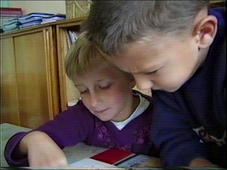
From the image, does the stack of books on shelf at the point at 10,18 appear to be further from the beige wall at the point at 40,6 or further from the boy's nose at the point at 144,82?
the boy's nose at the point at 144,82

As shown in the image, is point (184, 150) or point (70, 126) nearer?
point (184, 150)

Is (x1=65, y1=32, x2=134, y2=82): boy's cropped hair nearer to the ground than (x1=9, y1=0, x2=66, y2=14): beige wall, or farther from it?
nearer to the ground

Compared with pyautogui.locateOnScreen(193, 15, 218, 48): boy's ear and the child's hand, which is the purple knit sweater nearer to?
the child's hand

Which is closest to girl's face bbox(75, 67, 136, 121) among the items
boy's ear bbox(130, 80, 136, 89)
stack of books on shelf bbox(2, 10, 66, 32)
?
boy's ear bbox(130, 80, 136, 89)

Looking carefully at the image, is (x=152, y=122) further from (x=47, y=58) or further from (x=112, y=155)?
(x=47, y=58)

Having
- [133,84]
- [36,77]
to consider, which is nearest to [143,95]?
[133,84]

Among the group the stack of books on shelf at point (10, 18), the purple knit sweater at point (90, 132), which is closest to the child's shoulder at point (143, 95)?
the purple knit sweater at point (90, 132)

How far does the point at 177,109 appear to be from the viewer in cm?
44

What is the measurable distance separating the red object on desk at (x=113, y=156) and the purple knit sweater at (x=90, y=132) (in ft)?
0.06

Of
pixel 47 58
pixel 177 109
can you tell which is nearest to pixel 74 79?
pixel 47 58

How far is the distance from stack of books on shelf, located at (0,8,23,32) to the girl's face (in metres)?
0.15

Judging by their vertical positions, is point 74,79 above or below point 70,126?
A: above

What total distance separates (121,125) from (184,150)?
5.5 inches

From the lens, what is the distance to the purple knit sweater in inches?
20.0
